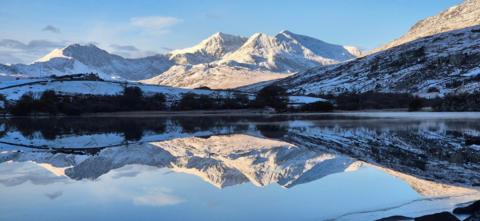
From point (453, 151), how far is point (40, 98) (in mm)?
173053

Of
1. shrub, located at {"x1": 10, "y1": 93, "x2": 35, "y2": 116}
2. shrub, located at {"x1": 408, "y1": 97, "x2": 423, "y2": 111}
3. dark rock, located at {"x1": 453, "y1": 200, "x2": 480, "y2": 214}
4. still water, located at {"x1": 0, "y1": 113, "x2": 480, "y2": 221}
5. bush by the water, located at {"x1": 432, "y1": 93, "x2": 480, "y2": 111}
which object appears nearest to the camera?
dark rock, located at {"x1": 453, "y1": 200, "x2": 480, "y2": 214}

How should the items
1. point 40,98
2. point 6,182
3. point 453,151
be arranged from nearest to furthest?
1. point 6,182
2. point 453,151
3. point 40,98

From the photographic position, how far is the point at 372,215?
62.8 ft

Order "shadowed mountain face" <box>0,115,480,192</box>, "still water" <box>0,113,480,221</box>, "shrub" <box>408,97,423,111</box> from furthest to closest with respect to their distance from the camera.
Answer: "shrub" <box>408,97,423,111</box> → "shadowed mountain face" <box>0,115,480,192</box> → "still water" <box>0,113,480,221</box>

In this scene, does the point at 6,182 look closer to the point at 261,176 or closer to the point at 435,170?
the point at 261,176

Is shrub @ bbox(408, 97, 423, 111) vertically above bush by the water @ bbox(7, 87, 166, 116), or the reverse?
shrub @ bbox(408, 97, 423, 111)

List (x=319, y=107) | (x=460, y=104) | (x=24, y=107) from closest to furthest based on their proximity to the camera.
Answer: (x=460, y=104) < (x=24, y=107) < (x=319, y=107)

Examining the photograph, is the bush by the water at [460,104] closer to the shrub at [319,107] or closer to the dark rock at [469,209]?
the shrub at [319,107]

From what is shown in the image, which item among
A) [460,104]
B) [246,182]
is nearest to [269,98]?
[460,104]

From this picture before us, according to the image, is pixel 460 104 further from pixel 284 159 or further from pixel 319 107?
pixel 284 159

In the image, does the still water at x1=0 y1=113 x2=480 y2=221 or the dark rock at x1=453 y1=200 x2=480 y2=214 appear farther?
the still water at x1=0 y1=113 x2=480 y2=221

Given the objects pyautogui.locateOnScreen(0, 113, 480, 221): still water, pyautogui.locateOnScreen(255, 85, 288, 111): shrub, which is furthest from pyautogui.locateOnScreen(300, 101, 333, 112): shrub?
pyautogui.locateOnScreen(0, 113, 480, 221): still water

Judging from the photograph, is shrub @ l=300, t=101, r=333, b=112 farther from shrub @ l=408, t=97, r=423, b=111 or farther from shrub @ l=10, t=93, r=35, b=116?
shrub @ l=10, t=93, r=35, b=116

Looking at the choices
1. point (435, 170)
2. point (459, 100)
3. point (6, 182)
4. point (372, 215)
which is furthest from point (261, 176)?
point (459, 100)
